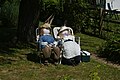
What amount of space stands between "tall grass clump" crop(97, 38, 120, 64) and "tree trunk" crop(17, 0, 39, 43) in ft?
9.15

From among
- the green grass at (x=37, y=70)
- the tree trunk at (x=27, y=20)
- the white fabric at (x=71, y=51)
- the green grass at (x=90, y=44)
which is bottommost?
the green grass at (x=90, y=44)

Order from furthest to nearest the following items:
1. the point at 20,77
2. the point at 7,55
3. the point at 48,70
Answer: the point at 7,55 < the point at 48,70 < the point at 20,77

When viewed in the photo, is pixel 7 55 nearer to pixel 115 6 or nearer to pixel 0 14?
pixel 0 14

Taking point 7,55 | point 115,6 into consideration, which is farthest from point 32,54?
point 115,6

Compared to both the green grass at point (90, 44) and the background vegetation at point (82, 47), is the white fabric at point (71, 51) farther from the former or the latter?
the green grass at point (90, 44)

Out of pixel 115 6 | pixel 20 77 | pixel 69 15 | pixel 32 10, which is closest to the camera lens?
pixel 20 77

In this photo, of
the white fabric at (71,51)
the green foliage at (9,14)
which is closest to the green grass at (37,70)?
the white fabric at (71,51)

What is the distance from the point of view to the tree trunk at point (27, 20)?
40.4 ft

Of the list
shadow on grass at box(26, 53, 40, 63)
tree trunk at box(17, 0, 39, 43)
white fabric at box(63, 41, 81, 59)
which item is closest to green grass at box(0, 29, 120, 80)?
shadow on grass at box(26, 53, 40, 63)

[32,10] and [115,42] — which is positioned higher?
[32,10]

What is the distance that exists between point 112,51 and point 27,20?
3521mm

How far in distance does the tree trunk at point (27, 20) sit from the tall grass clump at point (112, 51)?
2.79 meters

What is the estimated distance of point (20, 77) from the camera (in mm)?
7906

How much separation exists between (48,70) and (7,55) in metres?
2.10
